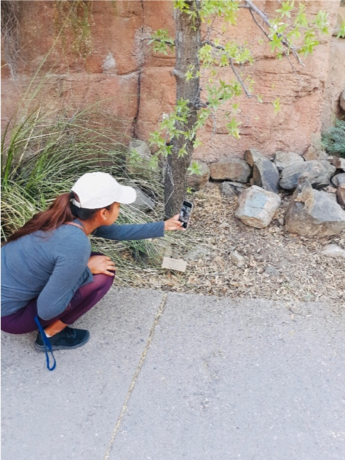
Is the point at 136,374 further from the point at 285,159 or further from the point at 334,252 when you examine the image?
the point at 285,159

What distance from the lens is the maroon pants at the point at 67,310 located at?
7.60 feet

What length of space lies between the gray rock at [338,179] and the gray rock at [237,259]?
132 cm

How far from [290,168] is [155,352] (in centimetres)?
228

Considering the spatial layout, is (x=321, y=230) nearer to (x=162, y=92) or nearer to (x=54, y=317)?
(x=162, y=92)

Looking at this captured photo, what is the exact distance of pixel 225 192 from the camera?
418 cm

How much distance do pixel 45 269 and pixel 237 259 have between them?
1.59 m

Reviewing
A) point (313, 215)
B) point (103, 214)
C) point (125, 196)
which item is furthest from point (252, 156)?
point (103, 214)

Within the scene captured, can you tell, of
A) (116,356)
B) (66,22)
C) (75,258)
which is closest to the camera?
(75,258)

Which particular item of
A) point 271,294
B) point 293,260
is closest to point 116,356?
point 271,294

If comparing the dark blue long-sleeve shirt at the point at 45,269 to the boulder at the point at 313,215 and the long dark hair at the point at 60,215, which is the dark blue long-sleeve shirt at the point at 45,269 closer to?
the long dark hair at the point at 60,215

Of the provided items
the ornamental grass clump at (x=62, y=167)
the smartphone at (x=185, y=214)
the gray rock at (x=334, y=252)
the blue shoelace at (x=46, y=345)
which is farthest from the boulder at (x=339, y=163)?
the blue shoelace at (x=46, y=345)

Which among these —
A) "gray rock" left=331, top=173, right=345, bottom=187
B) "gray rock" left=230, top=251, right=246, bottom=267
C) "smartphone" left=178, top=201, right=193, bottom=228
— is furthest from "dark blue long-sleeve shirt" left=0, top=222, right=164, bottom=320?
"gray rock" left=331, top=173, right=345, bottom=187

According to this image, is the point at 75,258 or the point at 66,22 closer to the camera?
the point at 75,258

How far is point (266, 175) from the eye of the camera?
13.4 ft
